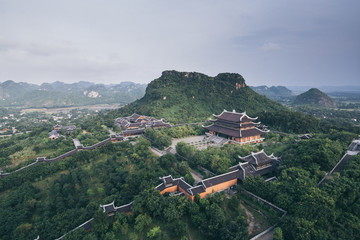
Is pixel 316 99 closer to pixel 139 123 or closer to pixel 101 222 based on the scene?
pixel 139 123

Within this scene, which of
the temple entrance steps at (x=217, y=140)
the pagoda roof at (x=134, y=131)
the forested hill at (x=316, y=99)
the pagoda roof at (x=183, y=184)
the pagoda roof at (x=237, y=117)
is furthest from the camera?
the forested hill at (x=316, y=99)

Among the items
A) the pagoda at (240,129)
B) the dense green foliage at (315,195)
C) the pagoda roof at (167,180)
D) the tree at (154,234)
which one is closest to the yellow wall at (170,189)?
the pagoda roof at (167,180)

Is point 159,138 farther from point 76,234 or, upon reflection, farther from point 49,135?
point 49,135

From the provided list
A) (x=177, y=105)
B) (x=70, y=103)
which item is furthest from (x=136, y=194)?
(x=70, y=103)

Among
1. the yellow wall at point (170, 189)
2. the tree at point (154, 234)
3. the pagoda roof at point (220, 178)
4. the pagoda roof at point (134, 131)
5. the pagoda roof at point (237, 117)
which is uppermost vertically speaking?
the pagoda roof at point (237, 117)

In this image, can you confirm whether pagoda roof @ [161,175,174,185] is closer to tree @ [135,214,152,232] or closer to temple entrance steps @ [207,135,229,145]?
tree @ [135,214,152,232]

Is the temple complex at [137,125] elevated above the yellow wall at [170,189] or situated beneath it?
elevated above

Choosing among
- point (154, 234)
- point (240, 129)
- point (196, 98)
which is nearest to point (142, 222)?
point (154, 234)

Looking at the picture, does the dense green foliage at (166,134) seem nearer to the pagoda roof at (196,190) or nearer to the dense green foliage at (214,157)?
the dense green foliage at (214,157)
